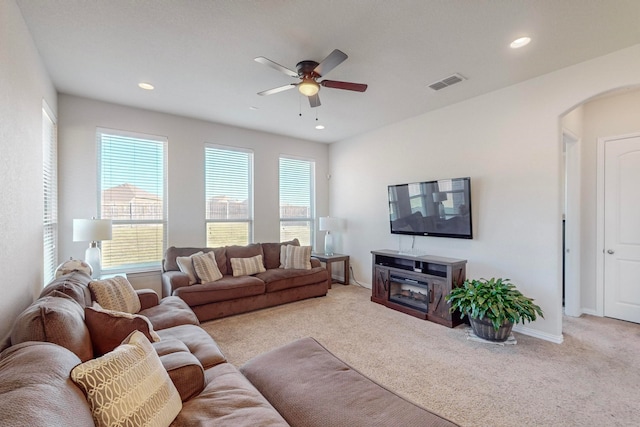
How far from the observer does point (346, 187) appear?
601cm

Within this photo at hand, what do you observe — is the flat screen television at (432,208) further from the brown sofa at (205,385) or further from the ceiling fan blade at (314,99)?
the brown sofa at (205,385)

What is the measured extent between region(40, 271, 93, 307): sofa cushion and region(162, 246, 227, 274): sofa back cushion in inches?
65.5

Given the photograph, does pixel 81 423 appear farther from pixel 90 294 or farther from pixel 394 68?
pixel 394 68

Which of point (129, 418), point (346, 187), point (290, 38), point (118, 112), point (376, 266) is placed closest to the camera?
point (129, 418)

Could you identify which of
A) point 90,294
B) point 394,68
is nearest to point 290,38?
point 394,68

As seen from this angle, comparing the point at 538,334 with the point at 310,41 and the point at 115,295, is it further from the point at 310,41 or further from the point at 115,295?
the point at 115,295

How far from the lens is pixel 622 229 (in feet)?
12.1

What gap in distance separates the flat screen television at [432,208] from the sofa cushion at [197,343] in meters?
3.29

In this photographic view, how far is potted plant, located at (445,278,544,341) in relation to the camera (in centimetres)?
297

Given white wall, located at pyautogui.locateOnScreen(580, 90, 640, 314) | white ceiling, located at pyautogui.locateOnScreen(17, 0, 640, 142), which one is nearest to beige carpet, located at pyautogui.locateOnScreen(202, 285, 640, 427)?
white wall, located at pyautogui.locateOnScreen(580, 90, 640, 314)

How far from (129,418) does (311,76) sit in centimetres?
276

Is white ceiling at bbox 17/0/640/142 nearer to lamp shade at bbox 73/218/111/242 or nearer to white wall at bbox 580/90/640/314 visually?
white wall at bbox 580/90/640/314

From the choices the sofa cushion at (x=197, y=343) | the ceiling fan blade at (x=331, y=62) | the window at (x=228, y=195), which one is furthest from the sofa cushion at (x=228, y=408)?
the window at (x=228, y=195)

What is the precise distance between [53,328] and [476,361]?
3168 millimetres
